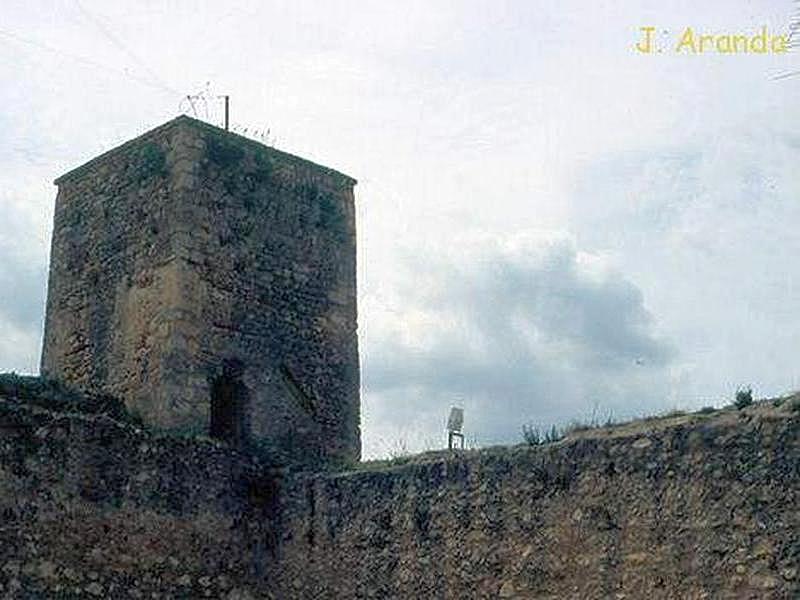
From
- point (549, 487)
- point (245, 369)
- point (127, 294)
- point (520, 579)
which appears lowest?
point (520, 579)

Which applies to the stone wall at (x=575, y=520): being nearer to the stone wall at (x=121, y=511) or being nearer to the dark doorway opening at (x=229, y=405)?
the stone wall at (x=121, y=511)

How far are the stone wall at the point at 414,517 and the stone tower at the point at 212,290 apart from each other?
1.60 metres

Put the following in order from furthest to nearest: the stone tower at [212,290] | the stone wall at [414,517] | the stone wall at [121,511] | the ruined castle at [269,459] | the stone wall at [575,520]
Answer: the stone tower at [212,290], the stone wall at [121,511], the ruined castle at [269,459], the stone wall at [414,517], the stone wall at [575,520]

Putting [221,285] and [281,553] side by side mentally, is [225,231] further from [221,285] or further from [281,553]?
[281,553]

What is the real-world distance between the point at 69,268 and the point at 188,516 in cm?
478

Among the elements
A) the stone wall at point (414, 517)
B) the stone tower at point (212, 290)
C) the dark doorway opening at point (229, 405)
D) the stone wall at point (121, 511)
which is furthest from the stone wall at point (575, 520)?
the stone tower at point (212, 290)

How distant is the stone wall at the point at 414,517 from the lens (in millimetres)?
9383

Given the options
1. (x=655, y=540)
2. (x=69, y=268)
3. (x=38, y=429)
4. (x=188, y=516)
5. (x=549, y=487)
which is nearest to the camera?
(x=655, y=540)

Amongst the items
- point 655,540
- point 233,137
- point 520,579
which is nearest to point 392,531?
point 520,579

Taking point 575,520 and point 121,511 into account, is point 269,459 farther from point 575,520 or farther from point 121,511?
point 575,520

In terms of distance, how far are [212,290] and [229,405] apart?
136 cm

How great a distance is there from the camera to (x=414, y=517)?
11.6 meters

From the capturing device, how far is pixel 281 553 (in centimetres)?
1280

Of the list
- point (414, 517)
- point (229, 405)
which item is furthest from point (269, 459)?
point (414, 517)
